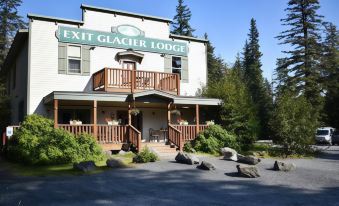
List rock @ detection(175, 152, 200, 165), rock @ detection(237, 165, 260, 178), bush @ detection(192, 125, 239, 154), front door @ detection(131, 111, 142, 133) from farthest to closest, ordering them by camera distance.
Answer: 1. front door @ detection(131, 111, 142, 133)
2. bush @ detection(192, 125, 239, 154)
3. rock @ detection(175, 152, 200, 165)
4. rock @ detection(237, 165, 260, 178)

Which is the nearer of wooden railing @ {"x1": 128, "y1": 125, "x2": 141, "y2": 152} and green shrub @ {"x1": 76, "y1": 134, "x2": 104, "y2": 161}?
green shrub @ {"x1": 76, "y1": 134, "x2": 104, "y2": 161}

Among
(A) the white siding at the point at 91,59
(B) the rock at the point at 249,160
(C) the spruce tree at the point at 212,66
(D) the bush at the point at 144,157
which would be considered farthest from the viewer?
(C) the spruce tree at the point at 212,66

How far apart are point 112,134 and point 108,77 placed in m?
3.64

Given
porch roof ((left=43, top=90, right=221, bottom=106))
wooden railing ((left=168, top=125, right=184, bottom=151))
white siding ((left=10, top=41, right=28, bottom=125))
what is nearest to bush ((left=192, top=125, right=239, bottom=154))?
wooden railing ((left=168, top=125, right=184, bottom=151))

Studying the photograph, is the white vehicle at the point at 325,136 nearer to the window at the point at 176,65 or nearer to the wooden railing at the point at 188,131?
the window at the point at 176,65

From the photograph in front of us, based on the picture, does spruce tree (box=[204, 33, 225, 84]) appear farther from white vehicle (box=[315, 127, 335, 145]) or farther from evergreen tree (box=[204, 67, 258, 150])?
evergreen tree (box=[204, 67, 258, 150])

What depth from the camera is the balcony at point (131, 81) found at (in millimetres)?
19827

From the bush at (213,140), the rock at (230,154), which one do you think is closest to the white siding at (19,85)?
the bush at (213,140)

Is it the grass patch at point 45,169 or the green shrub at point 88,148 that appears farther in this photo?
the green shrub at point 88,148

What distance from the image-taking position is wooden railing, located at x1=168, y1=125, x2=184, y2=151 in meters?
20.0

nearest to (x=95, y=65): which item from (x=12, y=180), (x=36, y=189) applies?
(x=12, y=180)

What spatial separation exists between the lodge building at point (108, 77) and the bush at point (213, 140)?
79cm

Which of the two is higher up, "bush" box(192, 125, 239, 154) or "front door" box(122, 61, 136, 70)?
"front door" box(122, 61, 136, 70)

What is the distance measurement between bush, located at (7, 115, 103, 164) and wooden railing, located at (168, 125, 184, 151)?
205 inches
